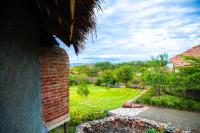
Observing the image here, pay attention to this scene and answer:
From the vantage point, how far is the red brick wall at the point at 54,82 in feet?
17.2

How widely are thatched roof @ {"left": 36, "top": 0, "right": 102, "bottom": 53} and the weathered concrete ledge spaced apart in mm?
4957

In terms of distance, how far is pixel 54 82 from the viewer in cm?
572

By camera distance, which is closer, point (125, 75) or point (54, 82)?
point (54, 82)

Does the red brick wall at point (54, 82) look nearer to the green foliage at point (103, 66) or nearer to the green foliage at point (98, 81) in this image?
the green foliage at point (98, 81)

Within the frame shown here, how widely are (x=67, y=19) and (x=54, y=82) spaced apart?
7.06 ft

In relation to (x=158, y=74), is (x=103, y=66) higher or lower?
higher

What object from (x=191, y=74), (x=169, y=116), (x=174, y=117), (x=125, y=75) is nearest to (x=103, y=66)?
(x=125, y=75)

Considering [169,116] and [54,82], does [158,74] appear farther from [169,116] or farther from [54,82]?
[54,82]

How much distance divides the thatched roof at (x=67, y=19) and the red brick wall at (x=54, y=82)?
0.50m

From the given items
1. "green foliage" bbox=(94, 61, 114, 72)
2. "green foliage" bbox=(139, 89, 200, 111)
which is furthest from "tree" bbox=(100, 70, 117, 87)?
"green foliage" bbox=(139, 89, 200, 111)

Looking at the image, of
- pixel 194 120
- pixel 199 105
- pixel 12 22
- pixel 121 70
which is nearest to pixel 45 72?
pixel 12 22

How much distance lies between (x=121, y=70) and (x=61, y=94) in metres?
22.5

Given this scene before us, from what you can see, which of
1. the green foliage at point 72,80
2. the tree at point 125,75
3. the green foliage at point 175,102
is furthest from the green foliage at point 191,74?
the green foliage at point 72,80

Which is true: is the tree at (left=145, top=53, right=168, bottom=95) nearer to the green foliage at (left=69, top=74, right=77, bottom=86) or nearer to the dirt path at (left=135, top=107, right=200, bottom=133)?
the dirt path at (left=135, top=107, right=200, bottom=133)
